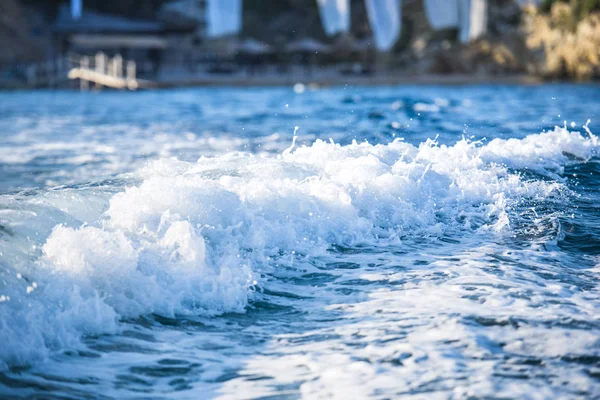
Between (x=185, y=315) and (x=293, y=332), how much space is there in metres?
0.48

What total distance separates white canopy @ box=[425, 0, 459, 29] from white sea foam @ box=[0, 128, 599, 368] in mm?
28970

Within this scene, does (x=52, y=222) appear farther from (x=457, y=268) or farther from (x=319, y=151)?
(x=319, y=151)

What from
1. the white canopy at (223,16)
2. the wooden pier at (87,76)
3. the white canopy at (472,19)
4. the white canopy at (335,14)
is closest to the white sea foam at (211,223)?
the wooden pier at (87,76)

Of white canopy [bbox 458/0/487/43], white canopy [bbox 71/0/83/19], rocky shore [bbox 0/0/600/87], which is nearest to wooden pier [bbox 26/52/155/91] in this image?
rocky shore [bbox 0/0/600/87]

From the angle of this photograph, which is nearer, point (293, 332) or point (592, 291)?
point (293, 332)

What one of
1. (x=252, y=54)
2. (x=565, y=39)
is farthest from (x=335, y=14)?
(x=565, y=39)

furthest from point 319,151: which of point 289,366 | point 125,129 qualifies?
point 125,129

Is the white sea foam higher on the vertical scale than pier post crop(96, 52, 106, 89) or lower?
lower

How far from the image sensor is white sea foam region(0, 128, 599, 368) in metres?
3.02

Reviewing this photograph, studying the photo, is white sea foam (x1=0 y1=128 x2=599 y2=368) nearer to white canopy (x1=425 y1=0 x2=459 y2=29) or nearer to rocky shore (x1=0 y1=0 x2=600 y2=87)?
rocky shore (x1=0 y1=0 x2=600 y2=87)

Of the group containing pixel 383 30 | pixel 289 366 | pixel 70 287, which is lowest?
pixel 289 366

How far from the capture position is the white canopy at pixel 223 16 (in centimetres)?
3388

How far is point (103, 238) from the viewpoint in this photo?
3.36 meters

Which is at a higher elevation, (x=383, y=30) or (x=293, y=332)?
(x=383, y=30)
